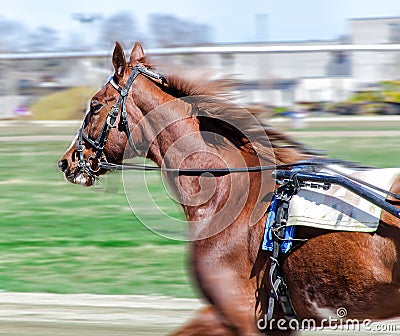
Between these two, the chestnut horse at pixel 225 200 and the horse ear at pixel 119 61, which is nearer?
the chestnut horse at pixel 225 200

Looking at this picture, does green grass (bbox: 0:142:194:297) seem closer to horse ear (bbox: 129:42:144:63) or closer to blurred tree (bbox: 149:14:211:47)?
horse ear (bbox: 129:42:144:63)

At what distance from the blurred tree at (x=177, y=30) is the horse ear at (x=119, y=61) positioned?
18.7 m

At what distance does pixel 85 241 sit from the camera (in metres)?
7.52

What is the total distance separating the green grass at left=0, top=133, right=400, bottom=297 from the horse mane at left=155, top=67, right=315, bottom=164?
0.52 metres

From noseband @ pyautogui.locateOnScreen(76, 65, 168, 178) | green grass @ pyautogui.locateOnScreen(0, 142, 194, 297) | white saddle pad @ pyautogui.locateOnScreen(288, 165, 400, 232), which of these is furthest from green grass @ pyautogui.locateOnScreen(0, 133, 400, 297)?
white saddle pad @ pyautogui.locateOnScreen(288, 165, 400, 232)

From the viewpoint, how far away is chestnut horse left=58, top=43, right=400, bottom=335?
129 inches

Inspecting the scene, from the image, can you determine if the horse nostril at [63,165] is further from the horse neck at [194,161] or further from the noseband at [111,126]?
the horse neck at [194,161]

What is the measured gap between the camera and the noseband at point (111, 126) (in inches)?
151

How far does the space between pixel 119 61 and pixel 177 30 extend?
2033 centimetres

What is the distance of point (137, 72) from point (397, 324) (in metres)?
2.15

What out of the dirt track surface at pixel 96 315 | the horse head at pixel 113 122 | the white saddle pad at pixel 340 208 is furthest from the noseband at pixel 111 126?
the dirt track surface at pixel 96 315

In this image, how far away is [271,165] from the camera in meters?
3.71

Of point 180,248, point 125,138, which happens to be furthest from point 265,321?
point 180,248

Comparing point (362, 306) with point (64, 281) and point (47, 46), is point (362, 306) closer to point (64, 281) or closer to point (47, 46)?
point (64, 281)
